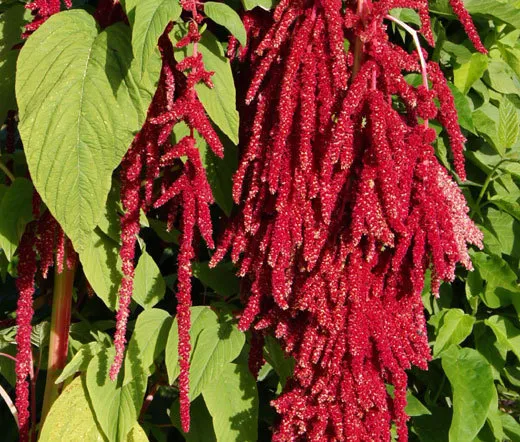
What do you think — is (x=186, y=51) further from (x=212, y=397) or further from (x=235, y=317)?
(x=212, y=397)

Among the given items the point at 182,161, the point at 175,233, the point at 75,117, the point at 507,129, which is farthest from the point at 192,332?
the point at 507,129

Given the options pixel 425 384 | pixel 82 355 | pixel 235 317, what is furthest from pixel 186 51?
pixel 425 384

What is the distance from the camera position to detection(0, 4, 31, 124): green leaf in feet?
4.86

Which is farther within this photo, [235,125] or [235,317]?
[235,317]

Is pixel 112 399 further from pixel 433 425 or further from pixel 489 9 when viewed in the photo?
pixel 489 9

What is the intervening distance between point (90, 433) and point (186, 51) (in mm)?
805

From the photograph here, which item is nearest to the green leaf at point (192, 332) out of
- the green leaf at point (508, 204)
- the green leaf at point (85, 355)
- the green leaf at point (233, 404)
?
the green leaf at point (233, 404)

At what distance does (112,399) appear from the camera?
5.06 ft

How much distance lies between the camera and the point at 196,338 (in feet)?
4.94

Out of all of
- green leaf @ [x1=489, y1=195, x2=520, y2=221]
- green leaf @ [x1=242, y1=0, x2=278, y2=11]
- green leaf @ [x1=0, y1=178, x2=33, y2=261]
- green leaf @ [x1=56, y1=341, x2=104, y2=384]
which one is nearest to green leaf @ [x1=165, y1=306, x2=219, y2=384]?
green leaf @ [x1=56, y1=341, x2=104, y2=384]

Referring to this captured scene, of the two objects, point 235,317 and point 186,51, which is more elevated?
point 186,51

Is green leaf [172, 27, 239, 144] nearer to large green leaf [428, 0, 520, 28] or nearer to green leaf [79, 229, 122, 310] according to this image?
green leaf [79, 229, 122, 310]

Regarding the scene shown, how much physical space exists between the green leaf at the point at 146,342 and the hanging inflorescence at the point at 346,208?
26 cm

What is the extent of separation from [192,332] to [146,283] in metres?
0.16
